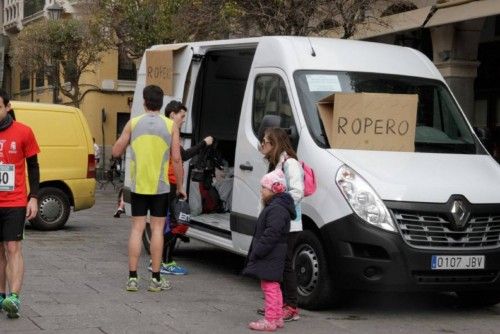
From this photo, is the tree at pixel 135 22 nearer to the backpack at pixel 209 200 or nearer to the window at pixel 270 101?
the backpack at pixel 209 200

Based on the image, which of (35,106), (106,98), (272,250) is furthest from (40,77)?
(272,250)

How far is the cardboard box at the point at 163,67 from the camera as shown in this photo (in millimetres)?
11234

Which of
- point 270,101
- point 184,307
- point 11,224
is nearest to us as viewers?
point 11,224

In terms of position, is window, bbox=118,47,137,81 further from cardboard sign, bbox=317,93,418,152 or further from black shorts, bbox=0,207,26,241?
black shorts, bbox=0,207,26,241

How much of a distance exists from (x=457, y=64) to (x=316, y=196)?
11.6 m

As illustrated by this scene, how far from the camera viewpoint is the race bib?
7.35 m

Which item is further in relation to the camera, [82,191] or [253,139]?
[82,191]

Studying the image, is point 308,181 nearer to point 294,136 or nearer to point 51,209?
point 294,136

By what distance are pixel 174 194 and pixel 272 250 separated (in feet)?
8.87

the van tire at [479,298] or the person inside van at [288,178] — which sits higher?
the person inside van at [288,178]

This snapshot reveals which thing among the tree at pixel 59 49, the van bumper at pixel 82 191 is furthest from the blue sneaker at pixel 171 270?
the tree at pixel 59 49

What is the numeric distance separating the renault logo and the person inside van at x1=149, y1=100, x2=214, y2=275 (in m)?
2.91

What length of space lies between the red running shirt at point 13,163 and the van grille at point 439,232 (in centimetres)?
302

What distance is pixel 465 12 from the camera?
1662 centimetres
